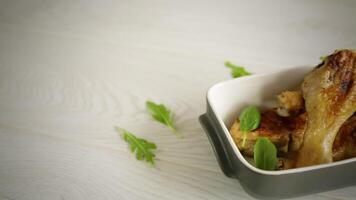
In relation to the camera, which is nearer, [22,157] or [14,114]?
[22,157]

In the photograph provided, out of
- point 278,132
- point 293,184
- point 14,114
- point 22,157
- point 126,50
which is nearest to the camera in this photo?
point 293,184

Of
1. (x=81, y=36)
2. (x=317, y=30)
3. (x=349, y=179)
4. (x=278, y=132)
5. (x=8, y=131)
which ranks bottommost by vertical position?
(x=349, y=179)

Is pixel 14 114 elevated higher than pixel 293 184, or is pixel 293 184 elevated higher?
pixel 14 114

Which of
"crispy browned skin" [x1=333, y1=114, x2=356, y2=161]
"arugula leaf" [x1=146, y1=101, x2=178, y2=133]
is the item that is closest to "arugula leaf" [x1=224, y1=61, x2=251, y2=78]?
"arugula leaf" [x1=146, y1=101, x2=178, y2=133]

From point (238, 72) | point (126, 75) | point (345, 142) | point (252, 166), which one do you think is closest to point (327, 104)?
point (345, 142)

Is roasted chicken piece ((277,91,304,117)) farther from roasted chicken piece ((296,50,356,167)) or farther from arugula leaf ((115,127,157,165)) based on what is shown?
arugula leaf ((115,127,157,165))

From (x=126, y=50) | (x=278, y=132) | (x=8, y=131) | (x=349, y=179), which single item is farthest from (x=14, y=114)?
(x=349, y=179)

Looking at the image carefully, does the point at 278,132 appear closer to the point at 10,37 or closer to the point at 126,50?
the point at 126,50

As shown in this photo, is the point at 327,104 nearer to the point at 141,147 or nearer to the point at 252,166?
the point at 252,166
